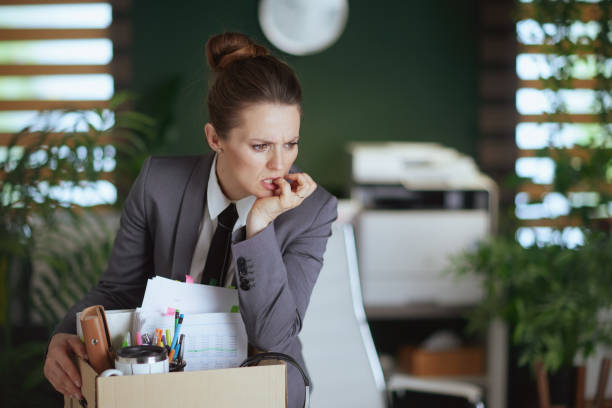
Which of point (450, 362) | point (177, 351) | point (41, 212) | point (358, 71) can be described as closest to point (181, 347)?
point (177, 351)

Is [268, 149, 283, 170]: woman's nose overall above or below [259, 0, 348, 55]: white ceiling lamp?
below

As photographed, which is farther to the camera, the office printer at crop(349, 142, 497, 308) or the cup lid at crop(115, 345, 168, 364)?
the office printer at crop(349, 142, 497, 308)

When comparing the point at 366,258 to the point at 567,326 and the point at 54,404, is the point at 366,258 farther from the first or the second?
the point at 54,404

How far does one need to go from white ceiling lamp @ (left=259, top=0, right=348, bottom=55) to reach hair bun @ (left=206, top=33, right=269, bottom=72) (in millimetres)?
2239

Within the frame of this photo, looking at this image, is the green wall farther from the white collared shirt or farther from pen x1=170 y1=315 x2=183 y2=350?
pen x1=170 y1=315 x2=183 y2=350

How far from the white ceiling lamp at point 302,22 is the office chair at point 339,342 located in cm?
210

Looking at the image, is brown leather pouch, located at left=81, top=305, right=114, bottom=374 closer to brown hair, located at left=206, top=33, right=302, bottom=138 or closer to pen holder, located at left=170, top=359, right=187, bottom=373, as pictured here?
pen holder, located at left=170, top=359, right=187, bottom=373

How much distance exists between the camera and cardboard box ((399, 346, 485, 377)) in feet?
9.84

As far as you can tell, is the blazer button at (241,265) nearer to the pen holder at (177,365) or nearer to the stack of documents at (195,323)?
the stack of documents at (195,323)

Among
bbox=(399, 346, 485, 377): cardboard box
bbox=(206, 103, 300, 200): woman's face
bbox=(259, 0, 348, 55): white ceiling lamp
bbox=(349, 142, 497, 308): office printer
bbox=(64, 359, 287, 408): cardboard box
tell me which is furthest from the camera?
bbox=(259, 0, 348, 55): white ceiling lamp

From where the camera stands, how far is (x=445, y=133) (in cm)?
376

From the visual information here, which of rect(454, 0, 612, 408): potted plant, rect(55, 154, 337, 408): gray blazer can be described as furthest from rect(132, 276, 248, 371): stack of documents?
rect(454, 0, 612, 408): potted plant

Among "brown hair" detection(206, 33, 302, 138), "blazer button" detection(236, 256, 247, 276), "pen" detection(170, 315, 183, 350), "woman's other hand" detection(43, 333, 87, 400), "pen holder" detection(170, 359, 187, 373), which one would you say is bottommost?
"woman's other hand" detection(43, 333, 87, 400)

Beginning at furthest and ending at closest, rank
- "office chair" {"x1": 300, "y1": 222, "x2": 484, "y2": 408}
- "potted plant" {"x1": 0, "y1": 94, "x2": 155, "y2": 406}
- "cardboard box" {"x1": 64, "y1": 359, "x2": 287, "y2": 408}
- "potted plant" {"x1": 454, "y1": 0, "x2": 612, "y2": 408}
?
"potted plant" {"x1": 454, "y1": 0, "x2": 612, "y2": 408}
"potted plant" {"x1": 0, "y1": 94, "x2": 155, "y2": 406}
"office chair" {"x1": 300, "y1": 222, "x2": 484, "y2": 408}
"cardboard box" {"x1": 64, "y1": 359, "x2": 287, "y2": 408}
